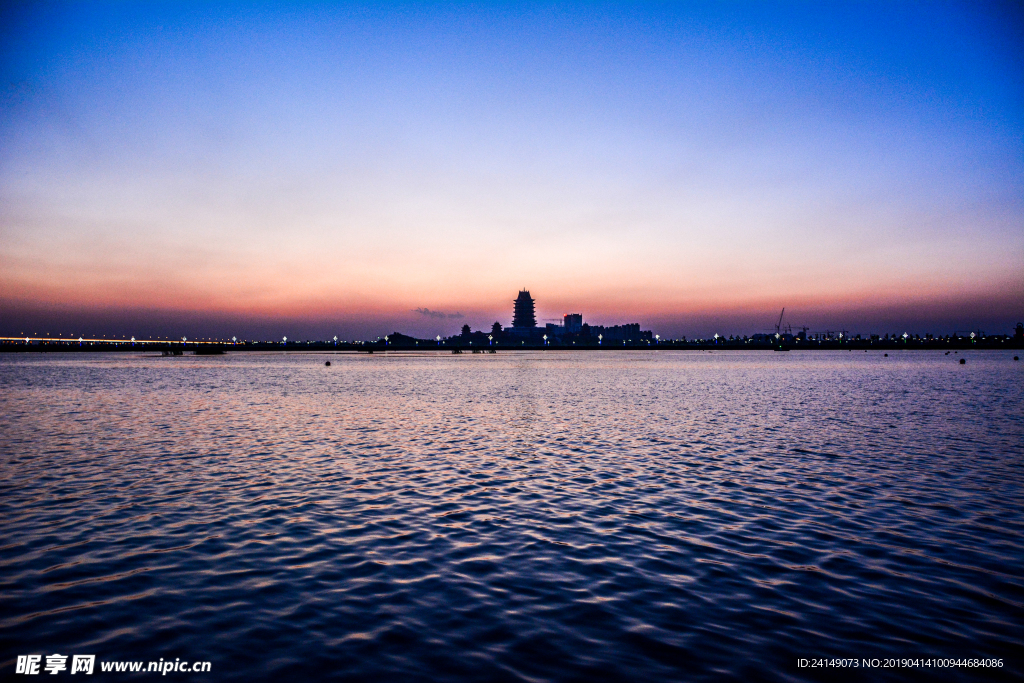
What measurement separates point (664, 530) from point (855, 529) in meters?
5.26

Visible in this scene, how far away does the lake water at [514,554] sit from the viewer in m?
8.89

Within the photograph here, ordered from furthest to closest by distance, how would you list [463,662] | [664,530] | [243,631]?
[664,530] < [243,631] < [463,662]

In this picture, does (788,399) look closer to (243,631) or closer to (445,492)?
(445,492)

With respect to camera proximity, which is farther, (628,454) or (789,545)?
(628,454)

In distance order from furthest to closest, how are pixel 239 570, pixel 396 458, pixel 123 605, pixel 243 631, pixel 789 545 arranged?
pixel 396 458 < pixel 789 545 < pixel 239 570 < pixel 123 605 < pixel 243 631

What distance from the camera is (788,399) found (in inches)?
2169

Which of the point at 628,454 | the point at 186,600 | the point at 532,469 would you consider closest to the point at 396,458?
the point at 532,469

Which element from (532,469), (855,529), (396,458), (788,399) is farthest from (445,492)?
(788,399)

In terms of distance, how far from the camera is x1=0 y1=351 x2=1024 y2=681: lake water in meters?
8.89

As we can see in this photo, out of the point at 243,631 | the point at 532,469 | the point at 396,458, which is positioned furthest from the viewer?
the point at 396,458

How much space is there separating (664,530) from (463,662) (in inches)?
325

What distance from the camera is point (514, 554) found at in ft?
43.4

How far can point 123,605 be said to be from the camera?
10508mm

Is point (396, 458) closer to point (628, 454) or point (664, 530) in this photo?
→ point (628, 454)
